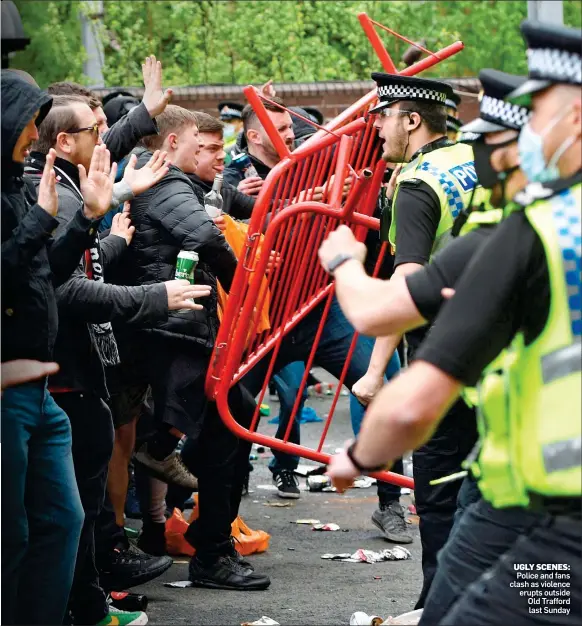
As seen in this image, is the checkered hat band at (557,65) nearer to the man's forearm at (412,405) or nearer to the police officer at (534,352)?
the police officer at (534,352)

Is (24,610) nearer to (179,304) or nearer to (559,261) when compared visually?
(179,304)

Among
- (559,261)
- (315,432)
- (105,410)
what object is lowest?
(315,432)

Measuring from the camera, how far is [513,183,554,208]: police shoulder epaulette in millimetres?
2551

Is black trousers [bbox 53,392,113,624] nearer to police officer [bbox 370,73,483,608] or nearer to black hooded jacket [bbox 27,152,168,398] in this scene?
black hooded jacket [bbox 27,152,168,398]

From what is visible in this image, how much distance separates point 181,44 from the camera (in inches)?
658

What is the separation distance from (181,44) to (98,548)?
1211cm

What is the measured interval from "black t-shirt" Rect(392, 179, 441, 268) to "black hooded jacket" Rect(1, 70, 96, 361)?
1.27 meters

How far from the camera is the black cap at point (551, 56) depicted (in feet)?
8.36

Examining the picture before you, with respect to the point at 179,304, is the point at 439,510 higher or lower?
lower

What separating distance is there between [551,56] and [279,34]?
1417cm

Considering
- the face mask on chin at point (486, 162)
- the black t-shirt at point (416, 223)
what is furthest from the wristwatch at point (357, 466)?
the black t-shirt at point (416, 223)

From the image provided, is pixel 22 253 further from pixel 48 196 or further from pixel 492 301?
pixel 492 301

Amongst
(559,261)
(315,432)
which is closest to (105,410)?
(559,261)

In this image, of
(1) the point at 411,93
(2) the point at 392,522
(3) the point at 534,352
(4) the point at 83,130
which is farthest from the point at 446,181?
(2) the point at 392,522
